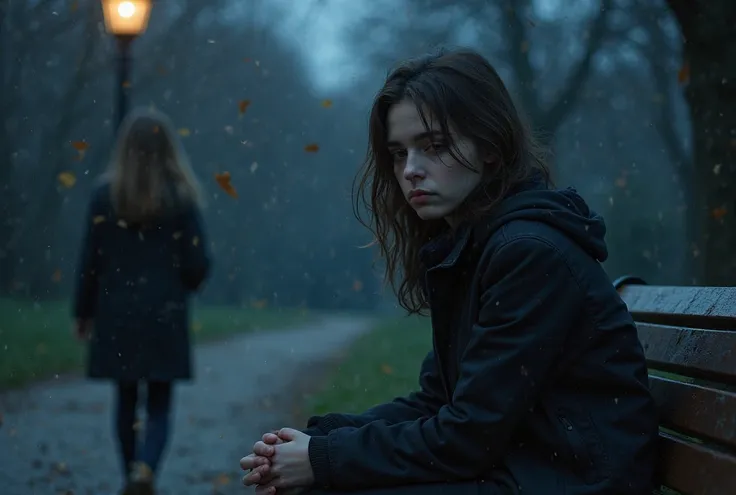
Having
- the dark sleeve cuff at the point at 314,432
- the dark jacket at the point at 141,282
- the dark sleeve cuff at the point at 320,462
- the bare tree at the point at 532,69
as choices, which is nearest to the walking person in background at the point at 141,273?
the dark jacket at the point at 141,282

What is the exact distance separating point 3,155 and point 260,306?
15.1 meters

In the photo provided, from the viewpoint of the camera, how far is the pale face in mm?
2834

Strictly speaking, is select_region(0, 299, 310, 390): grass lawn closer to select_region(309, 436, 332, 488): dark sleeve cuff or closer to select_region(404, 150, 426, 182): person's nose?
select_region(404, 150, 426, 182): person's nose

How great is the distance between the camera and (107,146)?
32.0 m

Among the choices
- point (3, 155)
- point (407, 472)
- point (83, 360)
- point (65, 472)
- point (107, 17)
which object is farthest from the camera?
point (3, 155)

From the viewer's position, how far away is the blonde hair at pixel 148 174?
245 inches

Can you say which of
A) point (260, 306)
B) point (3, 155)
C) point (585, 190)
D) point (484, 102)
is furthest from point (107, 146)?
point (484, 102)

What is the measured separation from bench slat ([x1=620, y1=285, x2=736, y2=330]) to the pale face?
611mm

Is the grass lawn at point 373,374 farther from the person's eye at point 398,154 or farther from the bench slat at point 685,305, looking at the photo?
the person's eye at point 398,154

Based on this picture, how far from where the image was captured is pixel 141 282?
20.7ft

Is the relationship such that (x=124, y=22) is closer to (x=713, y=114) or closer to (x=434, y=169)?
(x=713, y=114)

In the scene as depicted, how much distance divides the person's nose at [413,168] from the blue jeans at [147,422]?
3.71 meters

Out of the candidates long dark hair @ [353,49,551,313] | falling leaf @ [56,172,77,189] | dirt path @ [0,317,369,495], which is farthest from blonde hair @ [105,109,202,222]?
falling leaf @ [56,172,77,189]

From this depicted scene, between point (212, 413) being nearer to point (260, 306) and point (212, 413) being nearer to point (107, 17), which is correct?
point (107, 17)
